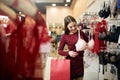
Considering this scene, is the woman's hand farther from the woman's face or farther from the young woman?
the woman's face

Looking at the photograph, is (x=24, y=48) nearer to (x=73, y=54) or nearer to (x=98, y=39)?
(x=73, y=54)

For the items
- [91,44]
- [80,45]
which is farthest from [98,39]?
[80,45]

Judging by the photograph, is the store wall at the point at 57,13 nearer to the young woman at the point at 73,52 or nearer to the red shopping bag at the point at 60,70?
the young woman at the point at 73,52

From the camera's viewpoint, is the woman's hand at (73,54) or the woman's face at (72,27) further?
the woman's face at (72,27)

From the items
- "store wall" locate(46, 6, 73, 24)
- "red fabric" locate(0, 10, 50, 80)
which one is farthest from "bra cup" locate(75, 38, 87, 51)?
"store wall" locate(46, 6, 73, 24)

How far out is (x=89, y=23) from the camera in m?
2.89

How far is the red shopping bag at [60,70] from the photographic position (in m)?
2.11

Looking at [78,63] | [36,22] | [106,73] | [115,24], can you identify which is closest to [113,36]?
[115,24]

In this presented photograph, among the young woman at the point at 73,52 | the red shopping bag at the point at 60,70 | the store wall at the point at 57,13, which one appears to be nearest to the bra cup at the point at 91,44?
the young woman at the point at 73,52

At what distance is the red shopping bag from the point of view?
211 cm

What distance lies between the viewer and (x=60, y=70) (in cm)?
213

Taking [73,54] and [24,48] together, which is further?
[73,54]

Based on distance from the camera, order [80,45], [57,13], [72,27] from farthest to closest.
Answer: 1. [57,13]
2. [72,27]
3. [80,45]

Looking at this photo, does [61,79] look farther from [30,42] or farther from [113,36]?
[30,42]
